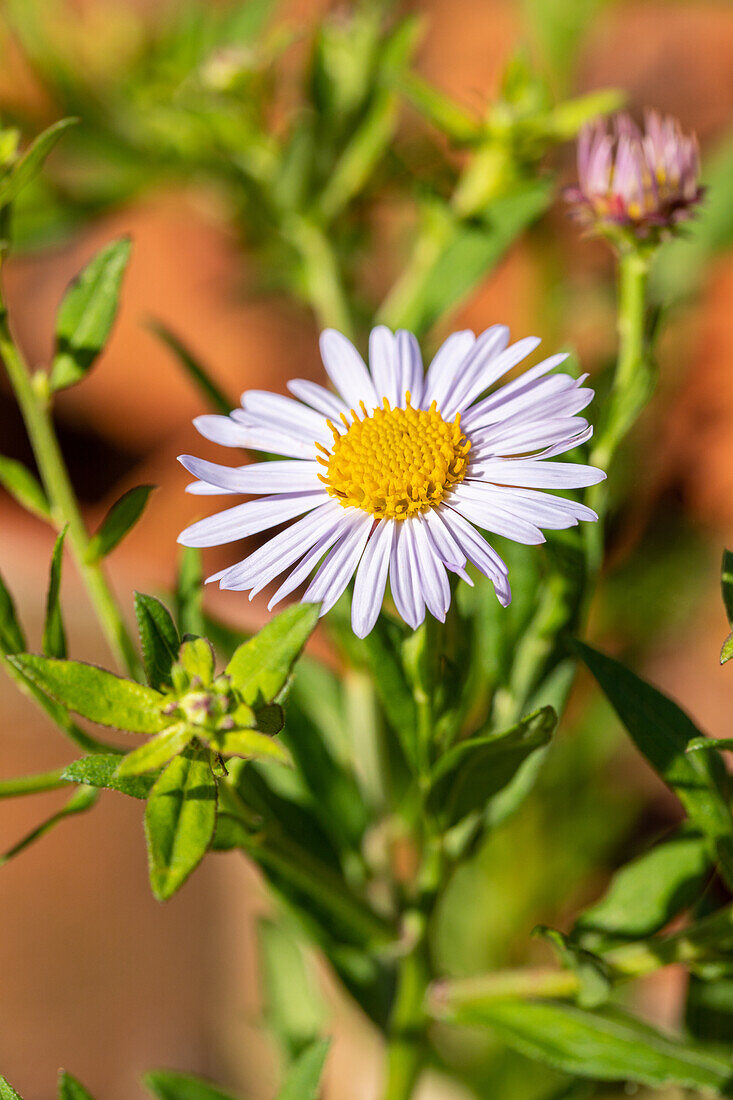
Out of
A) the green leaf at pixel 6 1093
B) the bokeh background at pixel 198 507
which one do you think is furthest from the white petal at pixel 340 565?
the bokeh background at pixel 198 507

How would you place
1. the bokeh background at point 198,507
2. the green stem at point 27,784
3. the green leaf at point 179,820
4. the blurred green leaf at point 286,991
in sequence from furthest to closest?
the bokeh background at point 198,507, the blurred green leaf at point 286,991, the green stem at point 27,784, the green leaf at point 179,820

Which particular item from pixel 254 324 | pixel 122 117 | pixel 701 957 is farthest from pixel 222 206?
→ pixel 701 957

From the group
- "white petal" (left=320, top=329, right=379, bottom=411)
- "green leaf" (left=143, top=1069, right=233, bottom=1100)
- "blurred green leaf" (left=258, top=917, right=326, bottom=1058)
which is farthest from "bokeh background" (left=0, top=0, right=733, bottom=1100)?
"white petal" (left=320, top=329, right=379, bottom=411)

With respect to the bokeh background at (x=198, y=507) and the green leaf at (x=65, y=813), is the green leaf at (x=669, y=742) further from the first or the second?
the bokeh background at (x=198, y=507)

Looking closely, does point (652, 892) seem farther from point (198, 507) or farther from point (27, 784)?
point (198, 507)

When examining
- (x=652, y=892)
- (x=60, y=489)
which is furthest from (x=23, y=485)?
(x=652, y=892)

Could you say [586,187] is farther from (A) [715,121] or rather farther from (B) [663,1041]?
(A) [715,121]

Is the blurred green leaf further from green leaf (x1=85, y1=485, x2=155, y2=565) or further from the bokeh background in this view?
green leaf (x1=85, y1=485, x2=155, y2=565)
